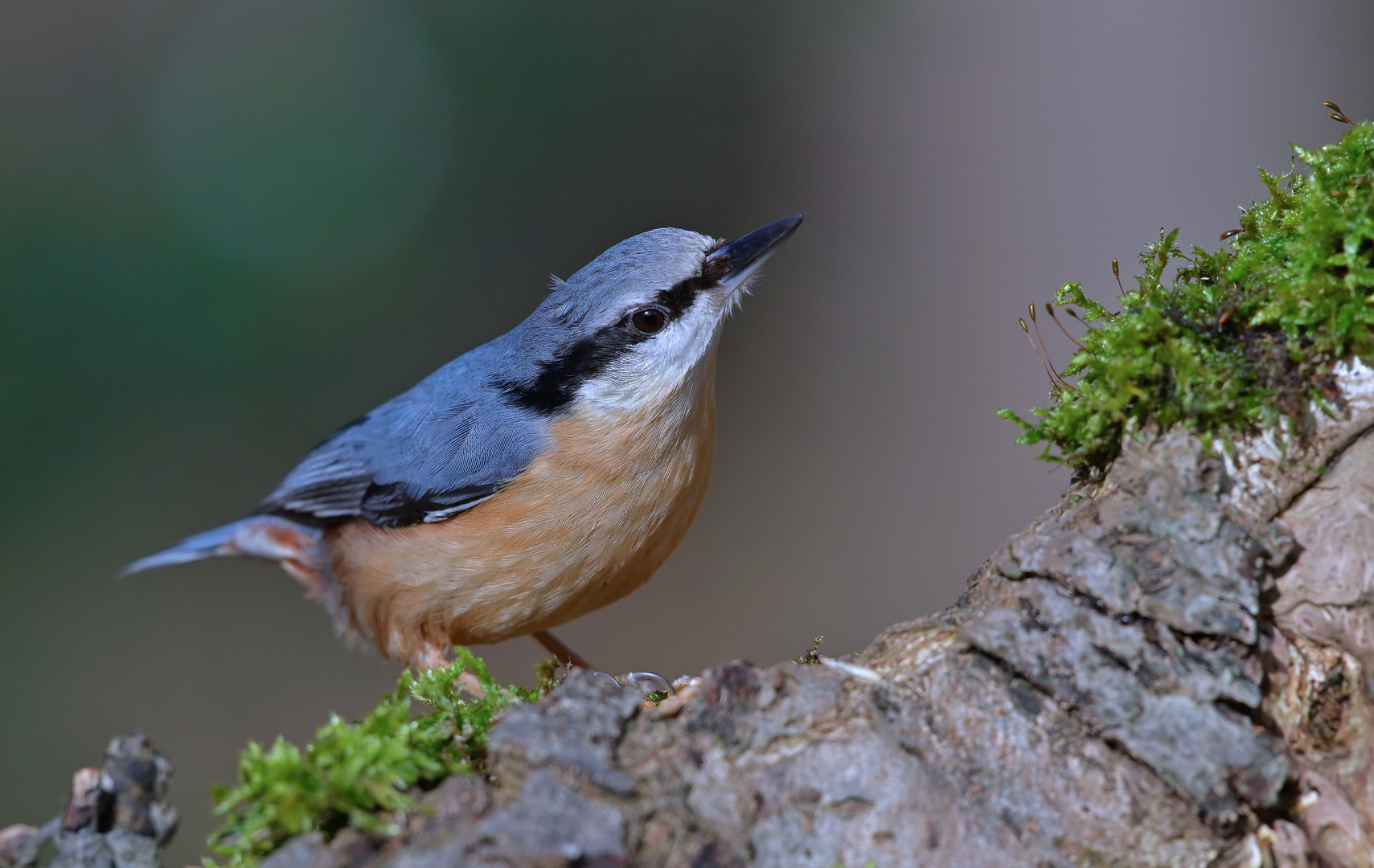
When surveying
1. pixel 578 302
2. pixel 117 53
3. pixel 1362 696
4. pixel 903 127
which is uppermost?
Result: pixel 117 53

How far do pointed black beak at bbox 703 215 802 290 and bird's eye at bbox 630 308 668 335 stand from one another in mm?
213

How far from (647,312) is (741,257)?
38 centimetres

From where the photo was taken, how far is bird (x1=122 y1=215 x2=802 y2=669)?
116 inches

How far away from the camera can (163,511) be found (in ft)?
26.1

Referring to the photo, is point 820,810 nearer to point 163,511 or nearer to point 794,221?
point 794,221

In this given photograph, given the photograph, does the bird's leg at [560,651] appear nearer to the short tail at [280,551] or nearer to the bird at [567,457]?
the bird at [567,457]

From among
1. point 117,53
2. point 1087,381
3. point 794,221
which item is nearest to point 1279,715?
point 1087,381

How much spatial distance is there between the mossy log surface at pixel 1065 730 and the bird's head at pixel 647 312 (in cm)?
161

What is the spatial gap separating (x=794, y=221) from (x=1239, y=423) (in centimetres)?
180

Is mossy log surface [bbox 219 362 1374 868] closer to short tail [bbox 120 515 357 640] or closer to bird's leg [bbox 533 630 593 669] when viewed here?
bird's leg [bbox 533 630 593 669]

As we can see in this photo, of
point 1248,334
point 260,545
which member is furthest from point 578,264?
point 1248,334

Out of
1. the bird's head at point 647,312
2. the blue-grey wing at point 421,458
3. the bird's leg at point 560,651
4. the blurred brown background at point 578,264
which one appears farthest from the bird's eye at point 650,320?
the blurred brown background at point 578,264

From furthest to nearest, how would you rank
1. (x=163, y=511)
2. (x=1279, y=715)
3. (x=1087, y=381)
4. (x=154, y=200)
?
(x=163, y=511) → (x=154, y=200) → (x=1087, y=381) → (x=1279, y=715)

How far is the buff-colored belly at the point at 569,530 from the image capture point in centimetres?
294
